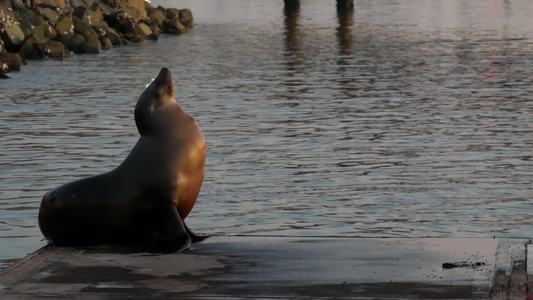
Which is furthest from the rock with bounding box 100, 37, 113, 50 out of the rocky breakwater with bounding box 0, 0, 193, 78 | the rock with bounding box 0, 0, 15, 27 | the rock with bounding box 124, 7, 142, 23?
the rock with bounding box 0, 0, 15, 27

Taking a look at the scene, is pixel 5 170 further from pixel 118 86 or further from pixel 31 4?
pixel 31 4

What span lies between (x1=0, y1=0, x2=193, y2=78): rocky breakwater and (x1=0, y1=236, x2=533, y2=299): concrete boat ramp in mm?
25493

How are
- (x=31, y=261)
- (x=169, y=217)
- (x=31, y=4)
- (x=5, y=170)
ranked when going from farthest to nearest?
(x=31, y=4)
(x=5, y=170)
(x=169, y=217)
(x=31, y=261)

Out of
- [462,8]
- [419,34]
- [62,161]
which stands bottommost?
[462,8]

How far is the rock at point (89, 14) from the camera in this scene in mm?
45656

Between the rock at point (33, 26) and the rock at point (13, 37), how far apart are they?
2.40 ft

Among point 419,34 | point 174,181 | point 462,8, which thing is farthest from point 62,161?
point 462,8

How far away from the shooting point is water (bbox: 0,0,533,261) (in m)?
14.3

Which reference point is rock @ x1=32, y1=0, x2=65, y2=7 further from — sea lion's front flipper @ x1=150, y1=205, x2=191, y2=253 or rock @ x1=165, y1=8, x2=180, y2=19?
sea lion's front flipper @ x1=150, y1=205, x2=191, y2=253

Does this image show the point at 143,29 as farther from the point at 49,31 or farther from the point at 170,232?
the point at 170,232

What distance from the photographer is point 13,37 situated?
38.7m

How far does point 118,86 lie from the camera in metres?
32.0

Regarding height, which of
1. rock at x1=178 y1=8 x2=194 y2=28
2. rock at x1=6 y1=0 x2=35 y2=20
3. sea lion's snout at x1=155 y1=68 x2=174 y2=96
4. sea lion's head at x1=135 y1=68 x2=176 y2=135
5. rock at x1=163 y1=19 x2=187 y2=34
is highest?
sea lion's snout at x1=155 y1=68 x2=174 y2=96

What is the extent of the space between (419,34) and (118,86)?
24.3 meters
